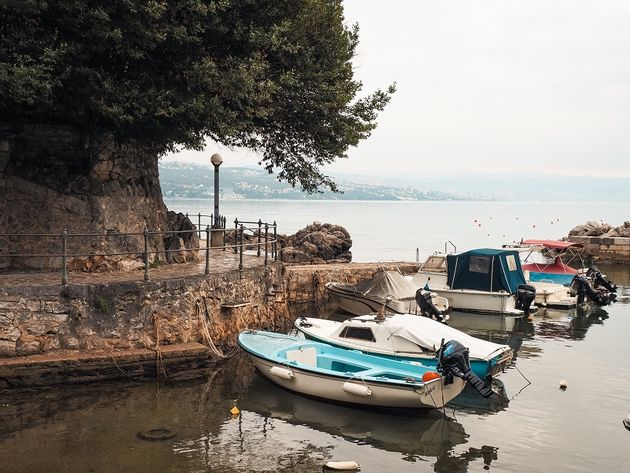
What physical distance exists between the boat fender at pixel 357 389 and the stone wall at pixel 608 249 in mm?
38975

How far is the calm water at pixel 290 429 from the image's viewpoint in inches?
414

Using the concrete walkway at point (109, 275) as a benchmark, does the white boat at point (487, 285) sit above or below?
below

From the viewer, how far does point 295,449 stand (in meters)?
11.1

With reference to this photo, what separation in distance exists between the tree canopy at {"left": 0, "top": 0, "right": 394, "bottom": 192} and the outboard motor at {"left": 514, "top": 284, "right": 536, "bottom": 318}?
998 cm

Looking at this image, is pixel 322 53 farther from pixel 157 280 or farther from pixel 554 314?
pixel 554 314

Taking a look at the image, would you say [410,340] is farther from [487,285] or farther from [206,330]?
[487,285]

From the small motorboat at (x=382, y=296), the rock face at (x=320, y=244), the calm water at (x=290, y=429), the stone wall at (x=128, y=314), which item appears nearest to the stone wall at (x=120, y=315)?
the stone wall at (x=128, y=314)

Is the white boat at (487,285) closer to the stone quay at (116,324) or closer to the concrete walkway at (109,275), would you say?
the concrete walkway at (109,275)

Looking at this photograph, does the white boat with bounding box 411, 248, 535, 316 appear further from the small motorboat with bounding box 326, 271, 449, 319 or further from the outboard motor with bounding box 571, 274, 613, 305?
the outboard motor with bounding box 571, 274, 613, 305

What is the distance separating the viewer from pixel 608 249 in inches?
1865

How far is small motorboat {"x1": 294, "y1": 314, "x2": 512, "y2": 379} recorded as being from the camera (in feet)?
47.8

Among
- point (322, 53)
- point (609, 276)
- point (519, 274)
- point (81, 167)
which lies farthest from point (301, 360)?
point (609, 276)

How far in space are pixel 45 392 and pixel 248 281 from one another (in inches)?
255

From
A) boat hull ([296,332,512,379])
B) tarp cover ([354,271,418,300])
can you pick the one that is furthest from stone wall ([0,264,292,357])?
tarp cover ([354,271,418,300])
